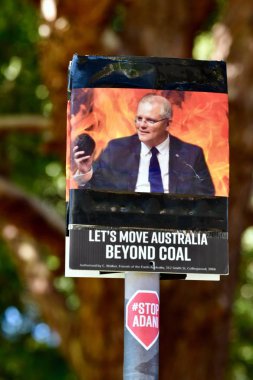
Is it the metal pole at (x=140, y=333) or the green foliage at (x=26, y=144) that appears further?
the green foliage at (x=26, y=144)

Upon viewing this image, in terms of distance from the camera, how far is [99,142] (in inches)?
167

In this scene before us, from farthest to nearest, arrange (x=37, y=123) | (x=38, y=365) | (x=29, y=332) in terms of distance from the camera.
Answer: (x=29, y=332) < (x=38, y=365) < (x=37, y=123)

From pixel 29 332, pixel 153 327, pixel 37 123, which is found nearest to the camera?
pixel 153 327

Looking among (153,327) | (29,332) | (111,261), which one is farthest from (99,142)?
(29,332)

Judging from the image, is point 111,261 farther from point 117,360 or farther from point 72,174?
point 117,360

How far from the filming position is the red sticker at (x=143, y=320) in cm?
404

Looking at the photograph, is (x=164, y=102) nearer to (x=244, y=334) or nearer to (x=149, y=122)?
(x=149, y=122)

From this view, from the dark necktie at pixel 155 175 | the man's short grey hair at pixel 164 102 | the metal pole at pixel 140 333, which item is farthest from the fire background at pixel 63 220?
the metal pole at pixel 140 333

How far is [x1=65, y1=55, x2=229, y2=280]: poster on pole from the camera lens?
4127 mm

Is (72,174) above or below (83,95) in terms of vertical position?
below

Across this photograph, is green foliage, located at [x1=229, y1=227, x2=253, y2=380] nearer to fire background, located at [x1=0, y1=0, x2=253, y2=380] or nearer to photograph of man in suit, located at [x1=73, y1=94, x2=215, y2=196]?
fire background, located at [x1=0, y1=0, x2=253, y2=380]

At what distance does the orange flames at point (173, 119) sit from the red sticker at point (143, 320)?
0.56 m

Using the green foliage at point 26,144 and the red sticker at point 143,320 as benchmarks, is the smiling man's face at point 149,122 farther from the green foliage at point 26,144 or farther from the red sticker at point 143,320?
the green foliage at point 26,144

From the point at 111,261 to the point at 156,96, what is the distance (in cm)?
71
